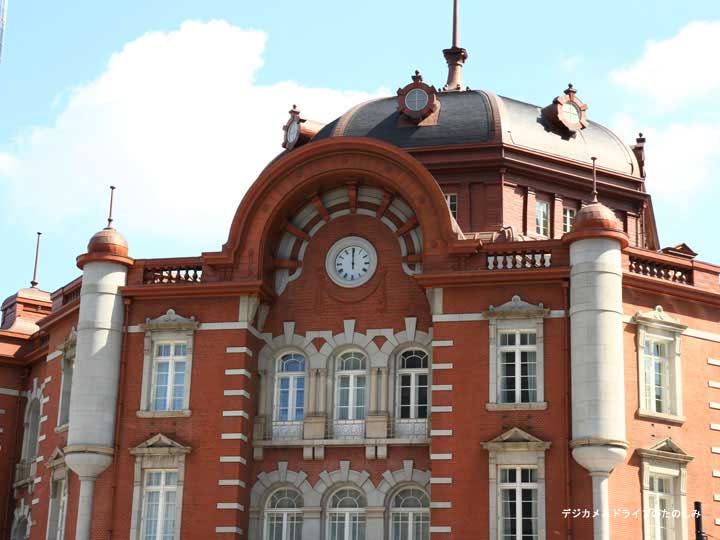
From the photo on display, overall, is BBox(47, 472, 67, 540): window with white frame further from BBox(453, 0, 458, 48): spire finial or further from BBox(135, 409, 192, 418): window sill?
BBox(453, 0, 458, 48): spire finial

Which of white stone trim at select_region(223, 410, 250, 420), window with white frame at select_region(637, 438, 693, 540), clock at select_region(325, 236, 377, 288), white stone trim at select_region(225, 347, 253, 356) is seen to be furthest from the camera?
clock at select_region(325, 236, 377, 288)

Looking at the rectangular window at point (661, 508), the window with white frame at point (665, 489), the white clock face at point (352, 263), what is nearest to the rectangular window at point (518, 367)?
the window with white frame at point (665, 489)

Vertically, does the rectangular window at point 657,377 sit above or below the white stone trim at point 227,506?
above

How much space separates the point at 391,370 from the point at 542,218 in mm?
7545

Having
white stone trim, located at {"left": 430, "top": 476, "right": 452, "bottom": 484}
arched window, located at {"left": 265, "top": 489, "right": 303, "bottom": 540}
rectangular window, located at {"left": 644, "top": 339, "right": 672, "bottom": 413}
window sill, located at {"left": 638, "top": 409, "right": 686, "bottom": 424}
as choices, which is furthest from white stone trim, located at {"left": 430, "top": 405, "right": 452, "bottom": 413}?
rectangular window, located at {"left": 644, "top": 339, "right": 672, "bottom": 413}

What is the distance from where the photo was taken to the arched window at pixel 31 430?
4216 cm

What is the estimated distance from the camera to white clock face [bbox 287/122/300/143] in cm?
4103

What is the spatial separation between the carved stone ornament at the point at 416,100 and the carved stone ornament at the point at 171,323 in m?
9.28

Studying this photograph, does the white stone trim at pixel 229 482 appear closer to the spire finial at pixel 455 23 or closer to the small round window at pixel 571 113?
the small round window at pixel 571 113

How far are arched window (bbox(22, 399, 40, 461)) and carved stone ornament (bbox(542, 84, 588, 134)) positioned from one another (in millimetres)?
18675

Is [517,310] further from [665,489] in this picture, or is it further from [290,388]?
[290,388]

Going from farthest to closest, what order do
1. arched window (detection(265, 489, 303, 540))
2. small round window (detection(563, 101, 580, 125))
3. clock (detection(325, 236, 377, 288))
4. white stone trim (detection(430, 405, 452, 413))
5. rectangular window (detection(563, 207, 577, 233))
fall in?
small round window (detection(563, 101, 580, 125)), rectangular window (detection(563, 207, 577, 233)), clock (detection(325, 236, 377, 288)), arched window (detection(265, 489, 303, 540)), white stone trim (detection(430, 405, 452, 413))

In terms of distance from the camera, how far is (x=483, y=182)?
1500 inches

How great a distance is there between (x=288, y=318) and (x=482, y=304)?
5.65 meters
